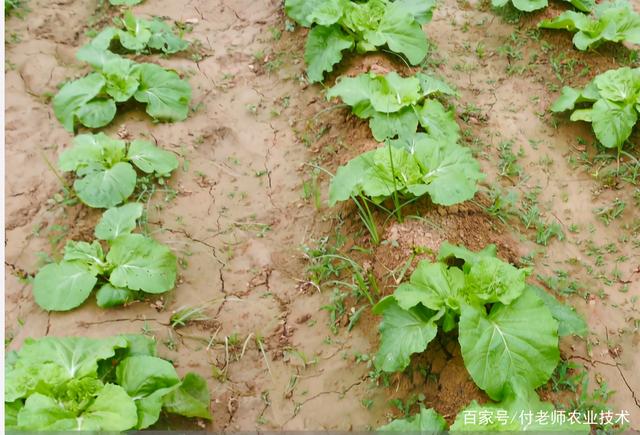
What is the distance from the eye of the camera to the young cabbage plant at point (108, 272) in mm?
3494

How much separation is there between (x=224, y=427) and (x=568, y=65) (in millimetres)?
4144

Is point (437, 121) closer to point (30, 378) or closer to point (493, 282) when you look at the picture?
point (493, 282)

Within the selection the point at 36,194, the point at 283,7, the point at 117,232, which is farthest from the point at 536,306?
the point at 283,7

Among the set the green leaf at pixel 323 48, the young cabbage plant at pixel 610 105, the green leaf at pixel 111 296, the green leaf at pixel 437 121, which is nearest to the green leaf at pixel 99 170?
the green leaf at pixel 111 296

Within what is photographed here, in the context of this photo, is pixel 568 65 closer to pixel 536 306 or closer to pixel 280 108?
pixel 280 108

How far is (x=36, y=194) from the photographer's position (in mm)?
4168

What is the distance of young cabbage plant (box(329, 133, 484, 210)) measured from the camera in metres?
3.68

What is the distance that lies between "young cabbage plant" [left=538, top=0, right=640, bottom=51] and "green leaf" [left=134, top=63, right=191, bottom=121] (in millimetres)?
3297

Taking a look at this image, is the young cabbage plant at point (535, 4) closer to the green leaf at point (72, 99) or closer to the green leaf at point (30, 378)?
the green leaf at point (72, 99)

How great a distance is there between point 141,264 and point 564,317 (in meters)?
2.51

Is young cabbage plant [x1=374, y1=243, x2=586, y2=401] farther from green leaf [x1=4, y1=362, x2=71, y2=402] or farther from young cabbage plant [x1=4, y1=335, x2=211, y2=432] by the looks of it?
green leaf [x1=4, y1=362, x2=71, y2=402]

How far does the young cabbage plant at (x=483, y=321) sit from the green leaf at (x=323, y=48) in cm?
224

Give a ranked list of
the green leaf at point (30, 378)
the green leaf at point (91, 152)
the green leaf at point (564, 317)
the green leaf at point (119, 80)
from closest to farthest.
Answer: the green leaf at point (30, 378) → the green leaf at point (564, 317) → the green leaf at point (91, 152) → the green leaf at point (119, 80)

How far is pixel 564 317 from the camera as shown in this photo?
3.22m
